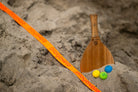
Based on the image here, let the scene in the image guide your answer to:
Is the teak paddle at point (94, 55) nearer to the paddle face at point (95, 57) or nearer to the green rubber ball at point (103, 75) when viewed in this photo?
the paddle face at point (95, 57)

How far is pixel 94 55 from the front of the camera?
0.94 meters

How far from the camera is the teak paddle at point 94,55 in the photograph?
904 millimetres

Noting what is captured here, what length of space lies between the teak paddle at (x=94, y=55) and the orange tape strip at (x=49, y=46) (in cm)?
11

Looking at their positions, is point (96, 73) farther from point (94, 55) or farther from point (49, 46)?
point (49, 46)

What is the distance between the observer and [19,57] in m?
0.69

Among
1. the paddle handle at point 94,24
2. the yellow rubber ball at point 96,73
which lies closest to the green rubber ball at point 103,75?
the yellow rubber ball at point 96,73

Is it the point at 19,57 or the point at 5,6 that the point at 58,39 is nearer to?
the point at 19,57

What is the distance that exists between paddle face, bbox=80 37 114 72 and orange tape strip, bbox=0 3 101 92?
0.11 meters

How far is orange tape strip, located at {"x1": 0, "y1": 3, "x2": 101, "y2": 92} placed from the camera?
76 cm

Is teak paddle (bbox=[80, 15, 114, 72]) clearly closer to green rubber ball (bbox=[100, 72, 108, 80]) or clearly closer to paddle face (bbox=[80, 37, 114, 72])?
paddle face (bbox=[80, 37, 114, 72])

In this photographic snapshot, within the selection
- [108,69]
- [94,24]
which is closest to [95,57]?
[108,69]

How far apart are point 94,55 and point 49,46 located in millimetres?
345

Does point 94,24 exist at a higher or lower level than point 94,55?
higher

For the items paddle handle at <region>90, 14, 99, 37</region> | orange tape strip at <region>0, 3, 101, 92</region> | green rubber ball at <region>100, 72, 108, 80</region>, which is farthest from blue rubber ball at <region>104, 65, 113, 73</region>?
paddle handle at <region>90, 14, 99, 37</region>
